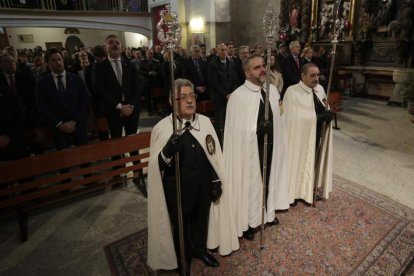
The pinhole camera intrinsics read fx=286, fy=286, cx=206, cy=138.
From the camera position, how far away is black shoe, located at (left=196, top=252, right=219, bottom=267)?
2.71 meters

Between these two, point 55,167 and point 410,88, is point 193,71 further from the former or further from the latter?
point 410,88

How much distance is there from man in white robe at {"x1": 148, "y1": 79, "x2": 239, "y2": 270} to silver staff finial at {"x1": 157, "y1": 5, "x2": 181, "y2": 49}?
0.40 metres

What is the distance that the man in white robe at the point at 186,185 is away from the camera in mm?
2279

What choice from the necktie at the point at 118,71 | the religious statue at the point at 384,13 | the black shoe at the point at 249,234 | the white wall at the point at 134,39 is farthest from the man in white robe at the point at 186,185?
the white wall at the point at 134,39

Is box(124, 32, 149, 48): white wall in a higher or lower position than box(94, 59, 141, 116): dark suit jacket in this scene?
higher

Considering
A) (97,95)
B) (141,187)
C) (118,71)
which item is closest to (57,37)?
(97,95)

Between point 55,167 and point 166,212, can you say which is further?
point 55,167

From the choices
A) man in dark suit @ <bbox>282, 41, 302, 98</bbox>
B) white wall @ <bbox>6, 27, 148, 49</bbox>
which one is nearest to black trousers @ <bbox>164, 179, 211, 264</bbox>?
man in dark suit @ <bbox>282, 41, 302, 98</bbox>

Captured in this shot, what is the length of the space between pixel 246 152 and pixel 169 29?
140 centimetres

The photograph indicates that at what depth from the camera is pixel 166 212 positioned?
7.80 feet

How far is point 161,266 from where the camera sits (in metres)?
2.51

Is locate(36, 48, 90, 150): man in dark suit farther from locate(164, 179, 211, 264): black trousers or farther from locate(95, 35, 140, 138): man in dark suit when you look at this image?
locate(164, 179, 211, 264): black trousers

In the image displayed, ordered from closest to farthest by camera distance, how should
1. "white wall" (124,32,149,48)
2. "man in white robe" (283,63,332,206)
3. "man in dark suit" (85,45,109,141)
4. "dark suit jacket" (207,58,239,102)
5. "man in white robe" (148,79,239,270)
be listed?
"man in white robe" (148,79,239,270) < "man in white robe" (283,63,332,206) < "man in dark suit" (85,45,109,141) < "dark suit jacket" (207,58,239,102) < "white wall" (124,32,149,48)

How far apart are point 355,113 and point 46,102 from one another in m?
7.62
